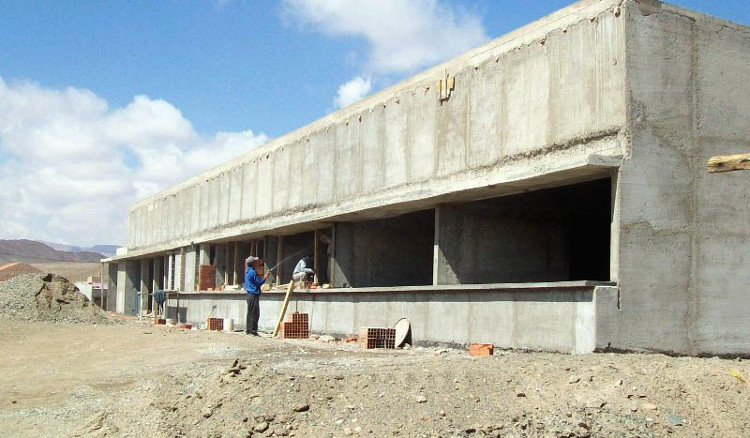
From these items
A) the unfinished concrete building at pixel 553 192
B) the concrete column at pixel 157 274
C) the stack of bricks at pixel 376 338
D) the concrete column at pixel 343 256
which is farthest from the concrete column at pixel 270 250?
the concrete column at pixel 157 274

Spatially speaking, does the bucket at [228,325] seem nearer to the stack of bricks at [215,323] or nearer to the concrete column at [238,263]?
the stack of bricks at [215,323]

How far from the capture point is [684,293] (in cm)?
1116

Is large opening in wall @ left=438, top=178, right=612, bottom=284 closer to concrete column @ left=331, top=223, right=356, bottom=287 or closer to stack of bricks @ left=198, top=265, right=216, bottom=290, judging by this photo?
concrete column @ left=331, top=223, right=356, bottom=287

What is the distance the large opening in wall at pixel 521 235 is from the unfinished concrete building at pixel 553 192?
4 centimetres

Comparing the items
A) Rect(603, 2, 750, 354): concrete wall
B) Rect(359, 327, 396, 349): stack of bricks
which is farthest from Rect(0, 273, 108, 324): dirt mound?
Rect(603, 2, 750, 354): concrete wall

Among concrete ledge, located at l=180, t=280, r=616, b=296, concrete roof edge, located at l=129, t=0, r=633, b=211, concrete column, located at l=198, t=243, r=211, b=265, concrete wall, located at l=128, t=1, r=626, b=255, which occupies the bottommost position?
concrete ledge, located at l=180, t=280, r=616, b=296

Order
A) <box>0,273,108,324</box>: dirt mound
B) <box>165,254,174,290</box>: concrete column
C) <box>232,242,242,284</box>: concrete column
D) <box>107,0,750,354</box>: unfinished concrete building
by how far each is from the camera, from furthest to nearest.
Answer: <box>165,254,174,290</box>: concrete column < <box>232,242,242,284</box>: concrete column < <box>0,273,108,324</box>: dirt mound < <box>107,0,750,354</box>: unfinished concrete building

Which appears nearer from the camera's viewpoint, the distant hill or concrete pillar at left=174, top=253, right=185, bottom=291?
concrete pillar at left=174, top=253, right=185, bottom=291

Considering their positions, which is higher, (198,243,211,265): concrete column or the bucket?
(198,243,211,265): concrete column

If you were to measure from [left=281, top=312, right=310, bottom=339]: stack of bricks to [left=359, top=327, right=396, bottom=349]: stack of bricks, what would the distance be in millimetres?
3849

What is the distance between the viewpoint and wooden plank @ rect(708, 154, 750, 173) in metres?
8.17

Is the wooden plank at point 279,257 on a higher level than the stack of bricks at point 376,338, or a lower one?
higher

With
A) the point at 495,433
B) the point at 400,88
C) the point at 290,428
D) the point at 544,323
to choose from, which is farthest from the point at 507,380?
the point at 400,88

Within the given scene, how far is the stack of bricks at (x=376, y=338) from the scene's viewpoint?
48.1 feet
